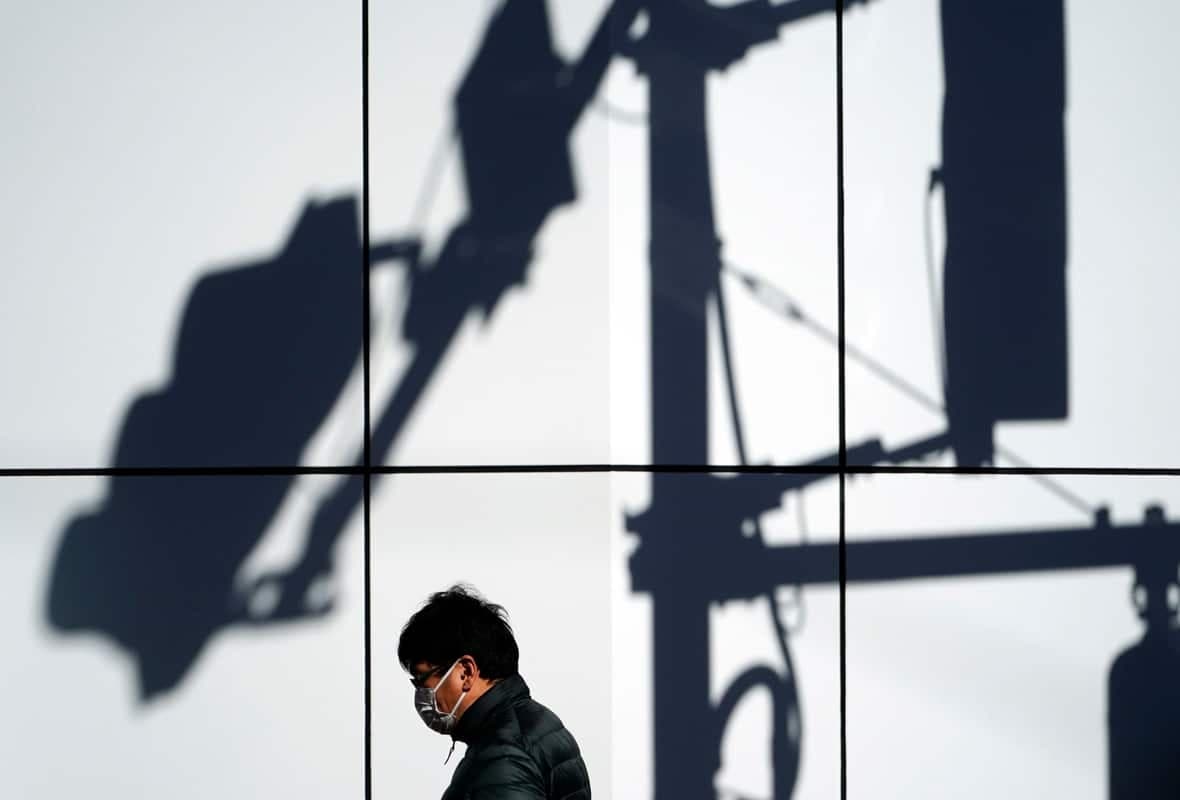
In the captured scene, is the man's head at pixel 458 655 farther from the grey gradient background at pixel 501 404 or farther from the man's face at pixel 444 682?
the grey gradient background at pixel 501 404

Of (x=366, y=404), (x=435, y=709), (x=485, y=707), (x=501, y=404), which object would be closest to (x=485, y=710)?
(x=485, y=707)


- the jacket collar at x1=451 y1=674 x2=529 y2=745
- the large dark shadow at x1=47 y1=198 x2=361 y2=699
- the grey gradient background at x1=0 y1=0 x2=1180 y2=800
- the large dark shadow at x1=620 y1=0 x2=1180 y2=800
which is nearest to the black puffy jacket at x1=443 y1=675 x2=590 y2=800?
the jacket collar at x1=451 y1=674 x2=529 y2=745

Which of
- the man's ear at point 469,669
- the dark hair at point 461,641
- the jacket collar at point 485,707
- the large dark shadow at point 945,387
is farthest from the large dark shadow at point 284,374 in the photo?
the jacket collar at point 485,707

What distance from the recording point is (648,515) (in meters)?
4.62

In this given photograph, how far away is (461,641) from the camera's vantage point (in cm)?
388

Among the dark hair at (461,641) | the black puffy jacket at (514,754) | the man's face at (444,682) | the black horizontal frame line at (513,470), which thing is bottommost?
the black puffy jacket at (514,754)

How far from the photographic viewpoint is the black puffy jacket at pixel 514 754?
3.35 m

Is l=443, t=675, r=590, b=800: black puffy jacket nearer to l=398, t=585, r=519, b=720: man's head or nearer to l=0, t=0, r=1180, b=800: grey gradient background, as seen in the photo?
l=398, t=585, r=519, b=720: man's head

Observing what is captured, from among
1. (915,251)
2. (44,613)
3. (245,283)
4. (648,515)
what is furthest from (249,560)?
(915,251)

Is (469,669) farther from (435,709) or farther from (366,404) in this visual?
(366,404)

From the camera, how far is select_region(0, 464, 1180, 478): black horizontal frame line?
4.44 metres

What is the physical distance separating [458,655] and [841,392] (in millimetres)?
2084

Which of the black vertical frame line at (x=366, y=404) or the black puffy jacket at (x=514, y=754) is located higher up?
the black vertical frame line at (x=366, y=404)

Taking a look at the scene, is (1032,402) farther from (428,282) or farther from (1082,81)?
(428,282)
